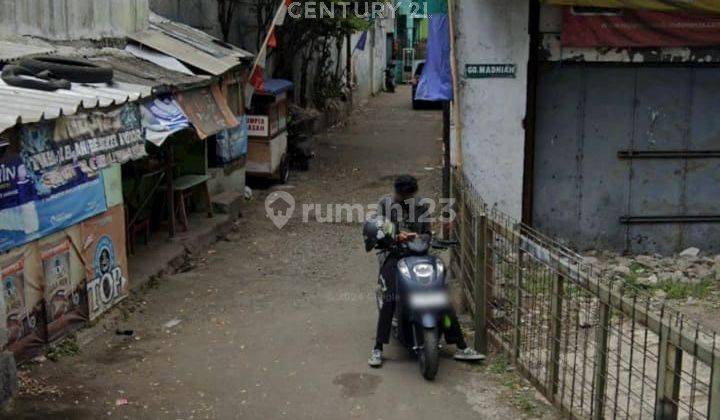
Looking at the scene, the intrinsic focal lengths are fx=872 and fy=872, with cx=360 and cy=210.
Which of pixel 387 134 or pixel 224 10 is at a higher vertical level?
pixel 224 10

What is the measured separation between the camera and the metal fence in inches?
162

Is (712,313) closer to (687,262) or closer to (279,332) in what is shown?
(687,262)

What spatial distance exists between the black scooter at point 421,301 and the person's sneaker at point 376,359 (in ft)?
0.77

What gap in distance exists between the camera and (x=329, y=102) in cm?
2542

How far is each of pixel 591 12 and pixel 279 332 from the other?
5120 mm

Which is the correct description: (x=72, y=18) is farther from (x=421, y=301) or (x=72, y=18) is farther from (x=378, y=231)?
(x=421, y=301)

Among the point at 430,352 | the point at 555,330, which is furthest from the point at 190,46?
the point at 555,330

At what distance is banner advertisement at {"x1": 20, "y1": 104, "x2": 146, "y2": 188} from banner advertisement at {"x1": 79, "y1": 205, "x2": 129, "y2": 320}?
805 mm

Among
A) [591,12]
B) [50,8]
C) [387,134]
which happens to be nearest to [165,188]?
[50,8]

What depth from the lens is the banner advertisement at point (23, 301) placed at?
695 centimetres

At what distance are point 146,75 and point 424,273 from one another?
532cm

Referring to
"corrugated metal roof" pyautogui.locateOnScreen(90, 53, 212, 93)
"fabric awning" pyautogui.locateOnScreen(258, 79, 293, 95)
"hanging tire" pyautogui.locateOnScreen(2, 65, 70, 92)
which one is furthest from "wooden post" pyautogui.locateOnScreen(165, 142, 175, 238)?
"fabric awning" pyautogui.locateOnScreen(258, 79, 293, 95)

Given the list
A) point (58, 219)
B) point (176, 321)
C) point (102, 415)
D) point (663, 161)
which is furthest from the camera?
point (663, 161)

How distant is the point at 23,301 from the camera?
7.21 meters
